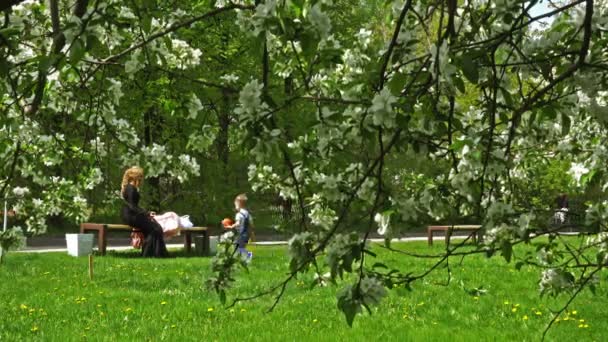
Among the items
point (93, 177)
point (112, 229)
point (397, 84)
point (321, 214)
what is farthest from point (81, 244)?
point (397, 84)

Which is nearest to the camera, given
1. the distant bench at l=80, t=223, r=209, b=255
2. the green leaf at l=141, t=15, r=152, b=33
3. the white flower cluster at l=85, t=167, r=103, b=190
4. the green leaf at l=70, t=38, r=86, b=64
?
the green leaf at l=70, t=38, r=86, b=64

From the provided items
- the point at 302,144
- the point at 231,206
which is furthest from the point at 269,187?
the point at 231,206

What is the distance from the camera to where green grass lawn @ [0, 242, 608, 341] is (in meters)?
5.21

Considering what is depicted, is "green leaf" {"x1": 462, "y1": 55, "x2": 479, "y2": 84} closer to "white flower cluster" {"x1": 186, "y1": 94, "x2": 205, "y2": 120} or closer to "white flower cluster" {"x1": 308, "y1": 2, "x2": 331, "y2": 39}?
"white flower cluster" {"x1": 308, "y1": 2, "x2": 331, "y2": 39}

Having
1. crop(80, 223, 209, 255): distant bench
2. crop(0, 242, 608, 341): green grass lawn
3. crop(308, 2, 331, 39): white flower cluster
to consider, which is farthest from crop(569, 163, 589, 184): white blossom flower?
crop(80, 223, 209, 255): distant bench

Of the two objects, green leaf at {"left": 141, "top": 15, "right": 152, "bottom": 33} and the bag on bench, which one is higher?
green leaf at {"left": 141, "top": 15, "right": 152, "bottom": 33}

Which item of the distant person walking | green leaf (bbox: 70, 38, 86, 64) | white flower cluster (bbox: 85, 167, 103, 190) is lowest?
the distant person walking

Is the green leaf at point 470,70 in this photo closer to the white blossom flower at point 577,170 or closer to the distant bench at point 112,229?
the white blossom flower at point 577,170

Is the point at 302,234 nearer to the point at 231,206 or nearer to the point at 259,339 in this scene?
the point at 259,339

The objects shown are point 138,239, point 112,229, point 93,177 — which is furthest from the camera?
point 138,239

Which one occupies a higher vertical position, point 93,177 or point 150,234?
point 93,177

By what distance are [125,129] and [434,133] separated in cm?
269

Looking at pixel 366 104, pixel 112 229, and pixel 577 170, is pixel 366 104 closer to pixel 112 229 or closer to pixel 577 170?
pixel 577 170

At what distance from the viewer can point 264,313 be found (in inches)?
231
